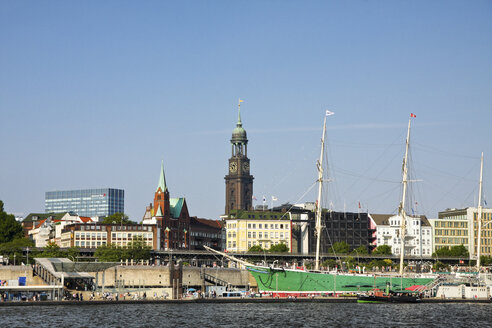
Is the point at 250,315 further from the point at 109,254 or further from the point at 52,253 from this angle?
the point at 52,253

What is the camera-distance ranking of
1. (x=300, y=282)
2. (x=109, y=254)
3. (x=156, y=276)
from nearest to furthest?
(x=300, y=282) < (x=156, y=276) < (x=109, y=254)

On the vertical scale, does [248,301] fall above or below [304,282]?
below

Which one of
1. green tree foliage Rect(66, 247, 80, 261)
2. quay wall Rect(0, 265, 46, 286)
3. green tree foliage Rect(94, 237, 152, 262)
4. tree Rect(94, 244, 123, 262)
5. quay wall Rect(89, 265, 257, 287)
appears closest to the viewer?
quay wall Rect(0, 265, 46, 286)

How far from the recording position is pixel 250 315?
107500 mm

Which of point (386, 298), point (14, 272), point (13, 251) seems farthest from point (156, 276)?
point (386, 298)

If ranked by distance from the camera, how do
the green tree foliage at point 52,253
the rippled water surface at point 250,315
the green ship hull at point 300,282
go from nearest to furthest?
the rippled water surface at point 250,315 < the green ship hull at point 300,282 < the green tree foliage at point 52,253

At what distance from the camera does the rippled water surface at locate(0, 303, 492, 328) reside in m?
95.4

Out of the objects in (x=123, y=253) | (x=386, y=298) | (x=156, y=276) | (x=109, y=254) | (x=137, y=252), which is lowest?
(x=386, y=298)

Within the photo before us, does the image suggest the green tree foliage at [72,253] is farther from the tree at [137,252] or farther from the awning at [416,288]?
the awning at [416,288]

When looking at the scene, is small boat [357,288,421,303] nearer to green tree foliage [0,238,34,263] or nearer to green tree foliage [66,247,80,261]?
green tree foliage [66,247,80,261]

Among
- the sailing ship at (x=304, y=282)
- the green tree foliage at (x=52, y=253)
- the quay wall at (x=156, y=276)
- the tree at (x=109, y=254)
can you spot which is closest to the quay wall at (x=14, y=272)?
the quay wall at (x=156, y=276)

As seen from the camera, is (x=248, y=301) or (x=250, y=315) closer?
(x=250, y=315)

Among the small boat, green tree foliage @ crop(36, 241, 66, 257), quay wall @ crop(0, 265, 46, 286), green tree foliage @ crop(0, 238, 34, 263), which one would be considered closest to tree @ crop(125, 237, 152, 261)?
green tree foliage @ crop(36, 241, 66, 257)

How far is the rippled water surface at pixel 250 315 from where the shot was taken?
95375 mm
